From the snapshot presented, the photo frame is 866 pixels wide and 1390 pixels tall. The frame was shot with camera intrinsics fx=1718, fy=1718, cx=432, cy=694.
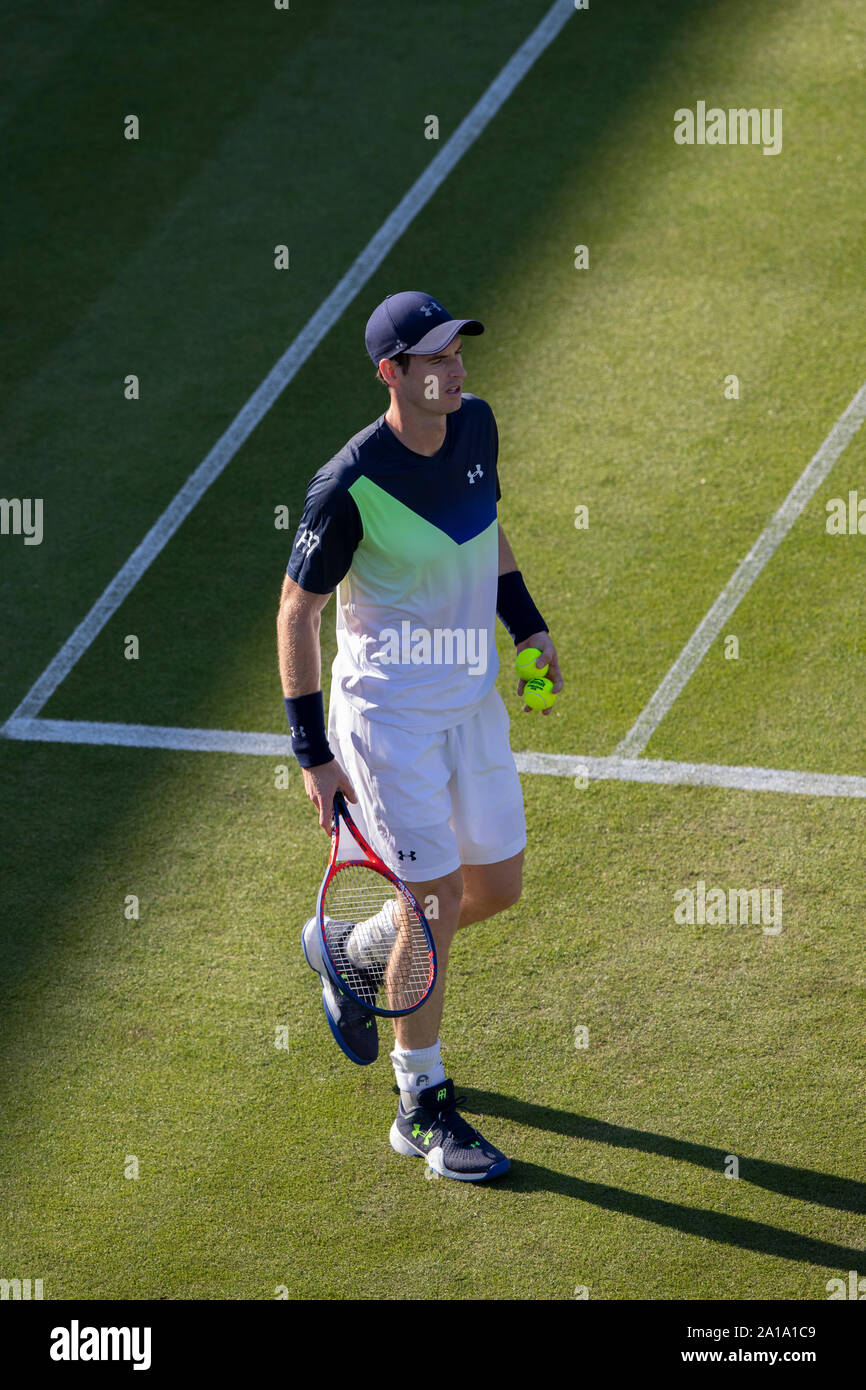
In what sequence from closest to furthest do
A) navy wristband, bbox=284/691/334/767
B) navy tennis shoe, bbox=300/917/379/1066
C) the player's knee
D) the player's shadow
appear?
1. navy wristband, bbox=284/691/334/767
2. the player's shadow
3. the player's knee
4. navy tennis shoe, bbox=300/917/379/1066

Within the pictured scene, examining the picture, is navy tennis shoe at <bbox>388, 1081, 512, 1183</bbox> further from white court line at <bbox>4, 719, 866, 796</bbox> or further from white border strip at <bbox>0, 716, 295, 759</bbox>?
white border strip at <bbox>0, 716, 295, 759</bbox>

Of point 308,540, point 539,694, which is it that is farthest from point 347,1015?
point 308,540

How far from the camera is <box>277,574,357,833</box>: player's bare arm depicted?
569 centimetres

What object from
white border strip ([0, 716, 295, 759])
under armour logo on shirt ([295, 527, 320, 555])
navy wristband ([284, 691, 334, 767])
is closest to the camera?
under armour logo on shirt ([295, 527, 320, 555])

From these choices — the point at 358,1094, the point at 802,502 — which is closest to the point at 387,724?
the point at 358,1094

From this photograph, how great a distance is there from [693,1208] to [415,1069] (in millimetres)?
1098

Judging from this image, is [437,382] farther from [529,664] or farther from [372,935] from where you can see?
[372,935]

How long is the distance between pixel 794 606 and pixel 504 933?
8.78 ft

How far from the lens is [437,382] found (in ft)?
Result: 18.6

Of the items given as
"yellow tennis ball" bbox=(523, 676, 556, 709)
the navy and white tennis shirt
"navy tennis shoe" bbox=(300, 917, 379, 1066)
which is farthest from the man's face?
"navy tennis shoe" bbox=(300, 917, 379, 1066)

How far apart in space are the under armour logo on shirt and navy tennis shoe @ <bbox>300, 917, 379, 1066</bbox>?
1.38 metres

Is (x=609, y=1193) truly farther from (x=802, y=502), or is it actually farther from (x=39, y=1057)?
(x=802, y=502)

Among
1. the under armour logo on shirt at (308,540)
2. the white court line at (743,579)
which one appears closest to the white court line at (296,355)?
the white court line at (743,579)

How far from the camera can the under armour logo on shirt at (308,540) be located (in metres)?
5.61
